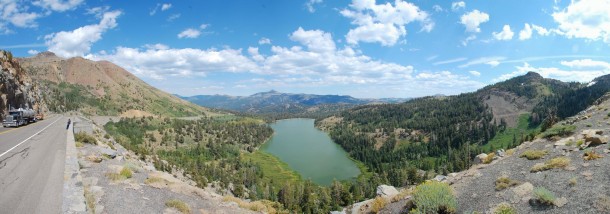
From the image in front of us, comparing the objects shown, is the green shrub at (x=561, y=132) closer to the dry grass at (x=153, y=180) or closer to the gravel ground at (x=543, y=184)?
the gravel ground at (x=543, y=184)

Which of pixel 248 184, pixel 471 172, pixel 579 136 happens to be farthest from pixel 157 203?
pixel 248 184

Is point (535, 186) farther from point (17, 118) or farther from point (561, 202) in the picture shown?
point (17, 118)

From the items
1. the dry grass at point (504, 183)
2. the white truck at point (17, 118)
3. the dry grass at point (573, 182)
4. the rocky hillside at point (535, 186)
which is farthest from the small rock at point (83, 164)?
the white truck at point (17, 118)

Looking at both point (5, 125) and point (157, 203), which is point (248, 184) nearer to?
point (5, 125)

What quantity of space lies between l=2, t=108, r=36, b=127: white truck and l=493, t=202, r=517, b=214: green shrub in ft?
217

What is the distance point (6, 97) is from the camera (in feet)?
202

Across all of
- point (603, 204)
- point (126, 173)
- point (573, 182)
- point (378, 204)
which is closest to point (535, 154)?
point (573, 182)

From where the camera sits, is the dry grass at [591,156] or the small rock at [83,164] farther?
the small rock at [83,164]

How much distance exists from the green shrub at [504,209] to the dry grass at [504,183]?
2366mm

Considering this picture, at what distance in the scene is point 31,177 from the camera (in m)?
18.4

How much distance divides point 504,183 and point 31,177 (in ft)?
93.6

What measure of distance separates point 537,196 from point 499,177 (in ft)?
15.8

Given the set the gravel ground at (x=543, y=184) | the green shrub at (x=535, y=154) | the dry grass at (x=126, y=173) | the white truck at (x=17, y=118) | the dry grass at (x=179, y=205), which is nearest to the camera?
the gravel ground at (x=543, y=184)

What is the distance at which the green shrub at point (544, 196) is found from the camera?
1619 cm
